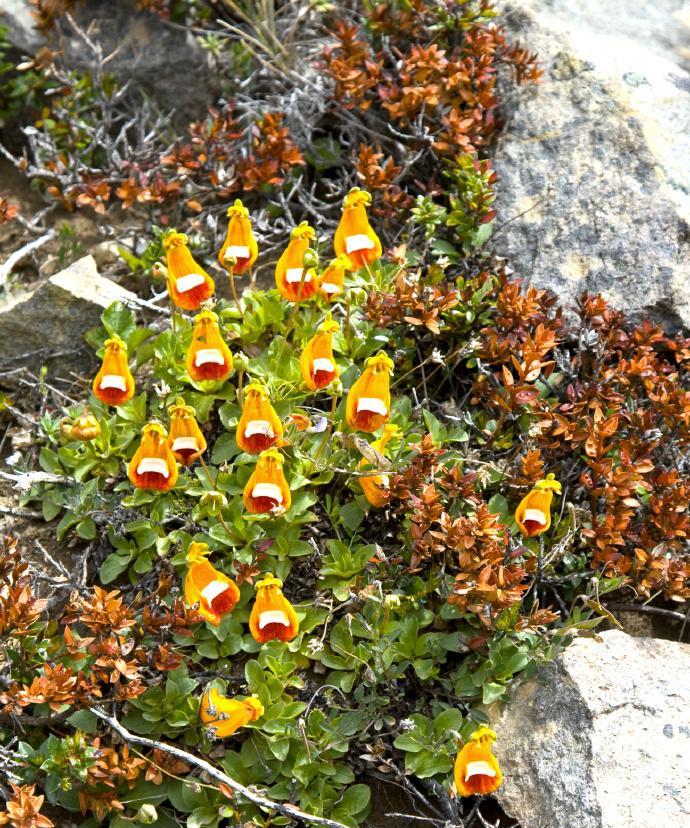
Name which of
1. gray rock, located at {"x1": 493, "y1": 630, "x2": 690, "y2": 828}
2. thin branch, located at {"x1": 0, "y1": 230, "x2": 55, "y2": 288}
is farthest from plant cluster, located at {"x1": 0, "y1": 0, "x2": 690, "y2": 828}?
thin branch, located at {"x1": 0, "y1": 230, "x2": 55, "y2": 288}

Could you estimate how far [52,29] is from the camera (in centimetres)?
511

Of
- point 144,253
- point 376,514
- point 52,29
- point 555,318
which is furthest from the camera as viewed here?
point 52,29

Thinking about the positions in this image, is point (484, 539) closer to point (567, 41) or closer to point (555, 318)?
point (555, 318)

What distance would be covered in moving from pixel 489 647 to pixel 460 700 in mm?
214

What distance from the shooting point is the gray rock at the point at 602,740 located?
115 inches

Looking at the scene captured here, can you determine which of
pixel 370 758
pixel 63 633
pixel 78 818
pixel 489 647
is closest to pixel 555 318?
pixel 489 647

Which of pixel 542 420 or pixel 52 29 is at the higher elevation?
pixel 542 420

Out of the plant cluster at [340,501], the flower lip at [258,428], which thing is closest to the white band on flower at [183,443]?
the plant cluster at [340,501]

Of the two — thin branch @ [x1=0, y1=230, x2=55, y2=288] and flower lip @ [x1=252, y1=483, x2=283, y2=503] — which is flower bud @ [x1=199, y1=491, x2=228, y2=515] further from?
thin branch @ [x1=0, y1=230, x2=55, y2=288]

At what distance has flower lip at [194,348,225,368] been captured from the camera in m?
3.34

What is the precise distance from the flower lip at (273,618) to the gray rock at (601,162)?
1929 millimetres

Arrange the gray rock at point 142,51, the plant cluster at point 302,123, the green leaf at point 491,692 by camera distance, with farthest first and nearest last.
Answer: the gray rock at point 142,51
the plant cluster at point 302,123
the green leaf at point 491,692

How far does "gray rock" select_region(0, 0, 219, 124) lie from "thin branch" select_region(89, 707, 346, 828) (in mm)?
3370

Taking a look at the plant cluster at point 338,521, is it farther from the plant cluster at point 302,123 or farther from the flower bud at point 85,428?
the plant cluster at point 302,123
